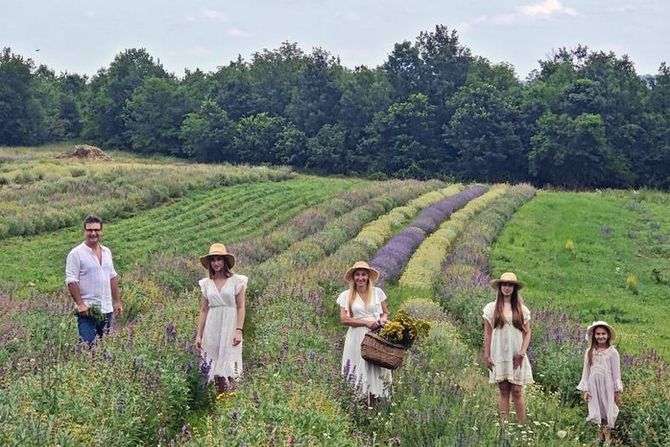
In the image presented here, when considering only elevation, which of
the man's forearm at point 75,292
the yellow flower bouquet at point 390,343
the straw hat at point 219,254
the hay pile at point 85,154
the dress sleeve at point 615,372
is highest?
the hay pile at point 85,154

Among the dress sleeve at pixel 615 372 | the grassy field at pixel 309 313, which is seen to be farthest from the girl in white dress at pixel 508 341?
the dress sleeve at pixel 615 372

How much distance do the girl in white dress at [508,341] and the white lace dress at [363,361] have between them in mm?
1105

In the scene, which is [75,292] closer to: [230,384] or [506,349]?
[230,384]

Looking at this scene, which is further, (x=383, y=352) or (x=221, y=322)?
(x=221, y=322)

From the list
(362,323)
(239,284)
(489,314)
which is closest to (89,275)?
(239,284)

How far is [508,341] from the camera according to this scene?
702 centimetres

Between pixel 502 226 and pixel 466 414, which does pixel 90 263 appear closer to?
pixel 466 414

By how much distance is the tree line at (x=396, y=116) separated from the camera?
54.5 m

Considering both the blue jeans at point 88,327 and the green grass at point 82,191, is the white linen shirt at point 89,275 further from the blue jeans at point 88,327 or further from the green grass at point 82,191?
the green grass at point 82,191

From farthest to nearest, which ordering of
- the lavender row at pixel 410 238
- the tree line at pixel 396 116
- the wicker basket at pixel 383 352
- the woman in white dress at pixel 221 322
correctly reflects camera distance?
the tree line at pixel 396 116 < the lavender row at pixel 410 238 < the woman in white dress at pixel 221 322 < the wicker basket at pixel 383 352

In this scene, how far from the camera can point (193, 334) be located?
7.90 meters

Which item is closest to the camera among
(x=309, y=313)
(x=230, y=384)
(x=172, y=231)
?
(x=230, y=384)

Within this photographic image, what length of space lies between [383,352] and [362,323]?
1.51 ft

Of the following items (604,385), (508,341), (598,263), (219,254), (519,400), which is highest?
(219,254)
